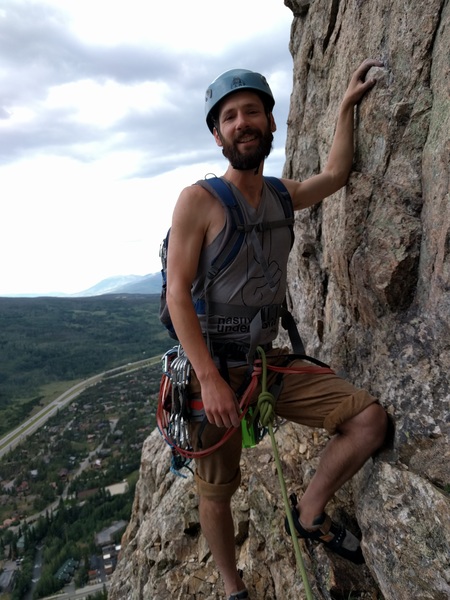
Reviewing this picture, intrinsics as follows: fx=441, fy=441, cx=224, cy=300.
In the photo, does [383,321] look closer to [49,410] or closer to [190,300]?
[190,300]

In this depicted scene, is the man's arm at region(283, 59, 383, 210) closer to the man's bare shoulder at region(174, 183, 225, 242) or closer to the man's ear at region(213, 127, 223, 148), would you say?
the man's ear at region(213, 127, 223, 148)

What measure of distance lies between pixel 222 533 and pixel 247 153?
3567 mm

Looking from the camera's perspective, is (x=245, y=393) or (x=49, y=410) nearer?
(x=245, y=393)

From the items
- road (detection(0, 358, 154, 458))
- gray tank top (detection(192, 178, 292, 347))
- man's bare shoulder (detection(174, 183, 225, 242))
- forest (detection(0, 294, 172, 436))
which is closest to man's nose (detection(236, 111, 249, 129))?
gray tank top (detection(192, 178, 292, 347))

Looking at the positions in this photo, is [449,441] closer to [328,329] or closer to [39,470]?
[328,329]

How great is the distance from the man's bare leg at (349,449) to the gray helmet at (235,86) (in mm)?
2939

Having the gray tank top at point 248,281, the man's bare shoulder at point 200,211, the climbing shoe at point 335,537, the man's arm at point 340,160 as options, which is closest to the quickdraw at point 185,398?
the gray tank top at point 248,281

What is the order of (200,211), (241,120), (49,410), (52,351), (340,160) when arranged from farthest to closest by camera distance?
(52,351)
(49,410)
(340,160)
(241,120)
(200,211)

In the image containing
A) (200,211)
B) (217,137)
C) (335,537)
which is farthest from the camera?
(217,137)

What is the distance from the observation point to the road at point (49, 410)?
8281cm

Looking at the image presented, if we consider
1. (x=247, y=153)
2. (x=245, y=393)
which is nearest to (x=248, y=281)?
(x=245, y=393)

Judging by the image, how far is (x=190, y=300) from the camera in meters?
3.59

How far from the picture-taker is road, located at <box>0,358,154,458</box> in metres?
82.8

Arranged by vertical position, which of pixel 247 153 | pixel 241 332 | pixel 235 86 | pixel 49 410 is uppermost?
pixel 235 86
